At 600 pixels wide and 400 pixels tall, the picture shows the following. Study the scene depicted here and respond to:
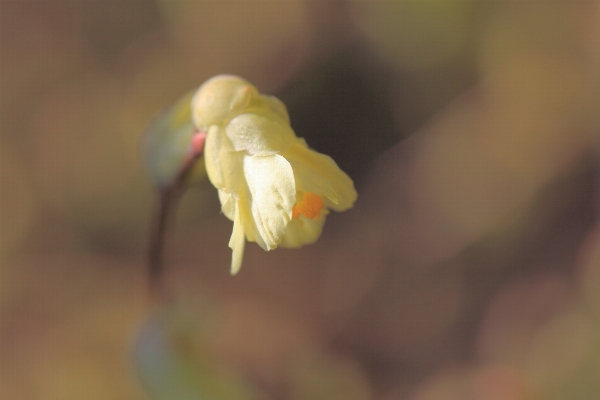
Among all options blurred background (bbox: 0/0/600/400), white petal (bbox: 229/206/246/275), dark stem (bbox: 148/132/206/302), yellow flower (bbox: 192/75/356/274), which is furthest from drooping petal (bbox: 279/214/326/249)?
blurred background (bbox: 0/0/600/400)

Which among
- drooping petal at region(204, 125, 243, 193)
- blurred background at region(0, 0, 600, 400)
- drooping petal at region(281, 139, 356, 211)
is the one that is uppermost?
drooping petal at region(204, 125, 243, 193)

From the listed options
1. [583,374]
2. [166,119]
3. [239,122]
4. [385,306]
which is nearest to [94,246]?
[166,119]

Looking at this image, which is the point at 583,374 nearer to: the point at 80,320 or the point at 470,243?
the point at 470,243

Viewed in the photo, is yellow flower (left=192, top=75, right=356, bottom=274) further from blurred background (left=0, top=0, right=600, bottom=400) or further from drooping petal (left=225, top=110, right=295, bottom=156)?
blurred background (left=0, top=0, right=600, bottom=400)

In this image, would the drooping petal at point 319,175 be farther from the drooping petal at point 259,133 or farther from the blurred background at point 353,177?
the blurred background at point 353,177

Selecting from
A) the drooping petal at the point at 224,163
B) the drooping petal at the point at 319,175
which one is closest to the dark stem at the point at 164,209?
the drooping petal at the point at 224,163

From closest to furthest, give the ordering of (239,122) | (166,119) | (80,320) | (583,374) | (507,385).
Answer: (239,122) < (166,119) < (583,374) < (507,385) < (80,320)
